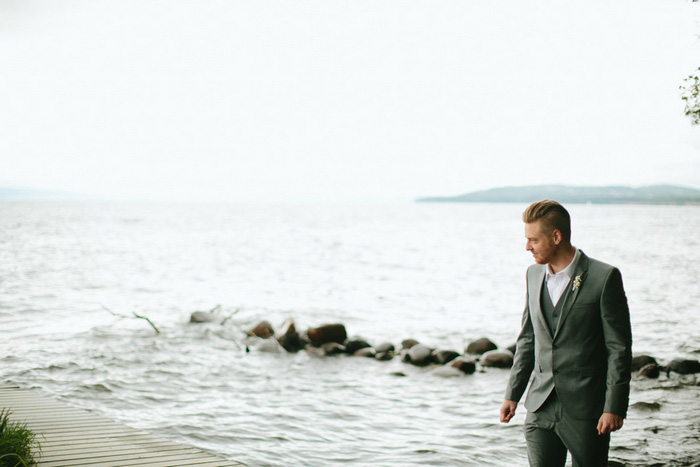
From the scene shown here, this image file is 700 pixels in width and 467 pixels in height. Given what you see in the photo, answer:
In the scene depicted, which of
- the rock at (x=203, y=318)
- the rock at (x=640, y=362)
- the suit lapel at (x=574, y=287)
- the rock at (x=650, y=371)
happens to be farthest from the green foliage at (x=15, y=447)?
the rock at (x=203, y=318)

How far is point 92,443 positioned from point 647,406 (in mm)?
9018

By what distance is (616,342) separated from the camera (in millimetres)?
3361

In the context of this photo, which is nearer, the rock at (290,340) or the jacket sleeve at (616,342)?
the jacket sleeve at (616,342)

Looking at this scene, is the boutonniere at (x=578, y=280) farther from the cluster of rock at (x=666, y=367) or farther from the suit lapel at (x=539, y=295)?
the cluster of rock at (x=666, y=367)

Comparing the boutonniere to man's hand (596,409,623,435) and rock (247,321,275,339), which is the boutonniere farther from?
rock (247,321,275,339)

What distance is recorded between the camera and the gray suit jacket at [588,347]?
336 centimetres

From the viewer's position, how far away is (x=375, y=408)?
35.7 ft

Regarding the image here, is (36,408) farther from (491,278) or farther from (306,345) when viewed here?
(491,278)

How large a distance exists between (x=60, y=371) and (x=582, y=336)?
40.3 ft

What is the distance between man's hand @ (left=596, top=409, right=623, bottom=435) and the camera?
3.34 metres

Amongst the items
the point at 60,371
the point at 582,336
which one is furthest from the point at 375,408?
the point at 582,336

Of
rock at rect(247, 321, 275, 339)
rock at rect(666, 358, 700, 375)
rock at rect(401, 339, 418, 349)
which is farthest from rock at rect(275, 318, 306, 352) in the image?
rock at rect(666, 358, 700, 375)

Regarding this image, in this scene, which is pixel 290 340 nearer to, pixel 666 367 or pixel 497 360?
pixel 497 360

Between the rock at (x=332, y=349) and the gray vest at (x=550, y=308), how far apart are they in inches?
487
